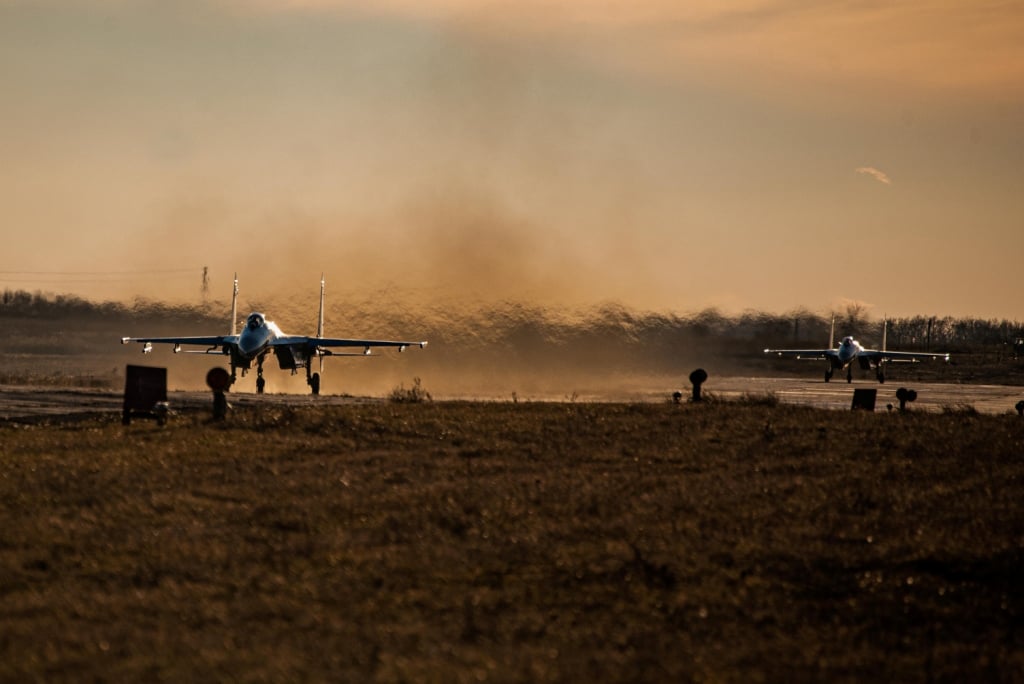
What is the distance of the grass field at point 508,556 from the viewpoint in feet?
36.0

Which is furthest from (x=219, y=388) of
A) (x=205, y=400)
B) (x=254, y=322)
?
(x=254, y=322)

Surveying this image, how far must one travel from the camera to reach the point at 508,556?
48.7ft

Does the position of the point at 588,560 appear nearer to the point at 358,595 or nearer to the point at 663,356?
the point at 358,595

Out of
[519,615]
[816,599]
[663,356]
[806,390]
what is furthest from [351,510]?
[663,356]

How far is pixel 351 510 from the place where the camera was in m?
17.2

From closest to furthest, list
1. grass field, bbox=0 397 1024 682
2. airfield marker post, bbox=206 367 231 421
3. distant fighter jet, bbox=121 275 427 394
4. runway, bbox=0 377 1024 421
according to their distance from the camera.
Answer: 1. grass field, bbox=0 397 1024 682
2. airfield marker post, bbox=206 367 231 421
3. runway, bbox=0 377 1024 421
4. distant fighter jet, bbox=121 275 427 394

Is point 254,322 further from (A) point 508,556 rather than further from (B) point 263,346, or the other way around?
(A) point 508,556

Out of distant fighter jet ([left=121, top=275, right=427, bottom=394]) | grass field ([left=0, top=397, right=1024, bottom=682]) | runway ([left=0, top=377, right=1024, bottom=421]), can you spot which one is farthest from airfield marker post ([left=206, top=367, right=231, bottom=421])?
distant fighter jet ([left=121, top=275, right=427, bottom=394])

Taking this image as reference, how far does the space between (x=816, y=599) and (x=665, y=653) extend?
286 cm

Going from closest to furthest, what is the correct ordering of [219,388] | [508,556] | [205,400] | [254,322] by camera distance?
[508,556] < [219,388] < [205,400] < [254,322]

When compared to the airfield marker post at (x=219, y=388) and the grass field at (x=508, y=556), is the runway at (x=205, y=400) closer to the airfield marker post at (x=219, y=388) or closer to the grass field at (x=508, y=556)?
the airfield marker post at (x=219, y=388)

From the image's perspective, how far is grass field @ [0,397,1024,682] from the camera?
11.0 metres

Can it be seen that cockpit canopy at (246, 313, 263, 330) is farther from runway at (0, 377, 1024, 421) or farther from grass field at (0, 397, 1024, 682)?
grass field at (0, 397, 1024, 682)

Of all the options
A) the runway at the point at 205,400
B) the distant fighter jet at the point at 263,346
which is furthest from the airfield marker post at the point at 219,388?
the distant fighter jet at the point at 263,346
